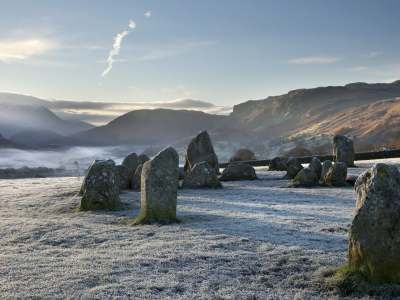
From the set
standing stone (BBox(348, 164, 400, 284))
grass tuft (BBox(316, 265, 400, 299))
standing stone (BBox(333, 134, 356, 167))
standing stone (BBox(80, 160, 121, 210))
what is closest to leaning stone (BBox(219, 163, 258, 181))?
standing stone (BBox(333, 134, 356, 167))

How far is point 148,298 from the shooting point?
3.95 metres

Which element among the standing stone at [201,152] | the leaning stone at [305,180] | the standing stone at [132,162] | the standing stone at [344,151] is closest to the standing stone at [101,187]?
the standing stone at [132,162]

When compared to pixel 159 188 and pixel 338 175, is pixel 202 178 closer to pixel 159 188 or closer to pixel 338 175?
pixel 338 175

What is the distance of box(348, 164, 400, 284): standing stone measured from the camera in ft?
13.1

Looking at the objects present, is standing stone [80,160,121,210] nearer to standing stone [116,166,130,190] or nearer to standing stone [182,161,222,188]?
standing stone [116,166,130,190]

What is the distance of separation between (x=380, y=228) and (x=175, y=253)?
312 cm

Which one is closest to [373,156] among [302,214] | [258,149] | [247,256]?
[302,214]

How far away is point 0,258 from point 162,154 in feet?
13.3

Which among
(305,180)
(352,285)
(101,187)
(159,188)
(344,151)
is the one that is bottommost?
(352,285)

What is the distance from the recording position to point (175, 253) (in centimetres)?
551

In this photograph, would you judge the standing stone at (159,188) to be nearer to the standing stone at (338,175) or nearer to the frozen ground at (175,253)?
the frozen ground at (175,253)

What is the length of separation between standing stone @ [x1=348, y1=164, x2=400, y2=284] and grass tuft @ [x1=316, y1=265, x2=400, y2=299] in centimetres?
9

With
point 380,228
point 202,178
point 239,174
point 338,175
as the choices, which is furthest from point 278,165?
point 380,228

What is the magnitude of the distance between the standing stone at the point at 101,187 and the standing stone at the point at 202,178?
5.89 meters
